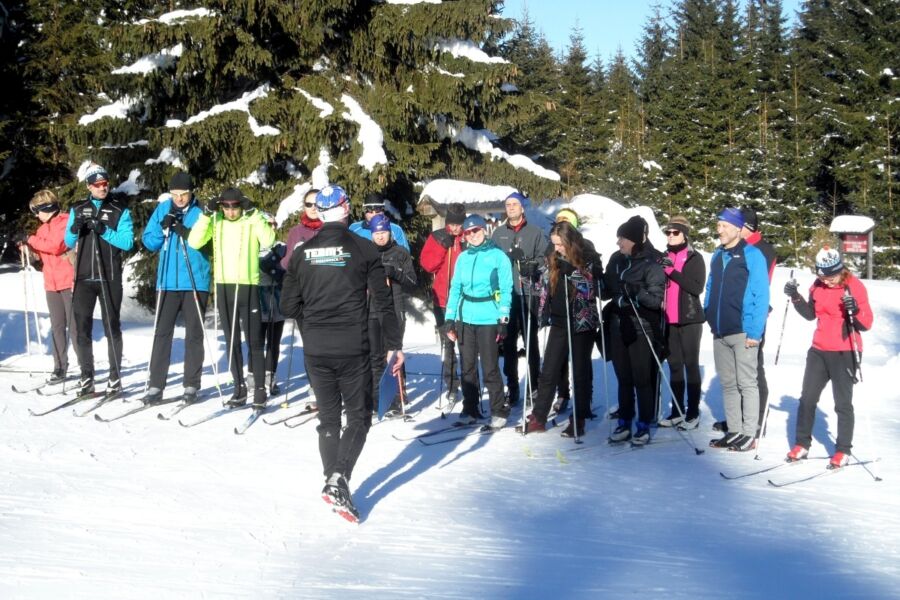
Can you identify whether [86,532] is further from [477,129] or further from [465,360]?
[477,129]

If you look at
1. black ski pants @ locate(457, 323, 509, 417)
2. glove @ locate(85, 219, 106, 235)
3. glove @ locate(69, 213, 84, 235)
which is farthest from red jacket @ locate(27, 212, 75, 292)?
black ski pants @ locate(457, 323, 509, 417)

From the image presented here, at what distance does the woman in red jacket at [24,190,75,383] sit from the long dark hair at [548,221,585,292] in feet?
17.1

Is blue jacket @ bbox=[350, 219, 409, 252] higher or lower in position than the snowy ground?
higher

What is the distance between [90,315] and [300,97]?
9.35 meters

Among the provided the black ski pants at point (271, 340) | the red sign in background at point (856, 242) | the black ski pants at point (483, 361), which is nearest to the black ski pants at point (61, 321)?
the black ski pants at point (271, 340)

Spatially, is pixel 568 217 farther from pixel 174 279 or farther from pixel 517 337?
pixel 174 279

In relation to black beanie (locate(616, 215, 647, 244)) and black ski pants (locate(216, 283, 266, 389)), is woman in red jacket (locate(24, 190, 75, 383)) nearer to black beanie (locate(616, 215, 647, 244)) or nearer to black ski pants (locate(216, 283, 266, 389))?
black ski pants (locate(216, 283, 266, 389))

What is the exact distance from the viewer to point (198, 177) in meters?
18.7

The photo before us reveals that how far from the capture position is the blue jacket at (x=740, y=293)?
7918mm

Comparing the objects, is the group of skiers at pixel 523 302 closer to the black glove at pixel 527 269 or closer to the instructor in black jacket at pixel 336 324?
the black glove at pixel 527 269

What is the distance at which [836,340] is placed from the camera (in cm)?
762

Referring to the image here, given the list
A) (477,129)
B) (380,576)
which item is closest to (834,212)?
(477,129)

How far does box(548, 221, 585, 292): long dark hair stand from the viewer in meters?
8.49

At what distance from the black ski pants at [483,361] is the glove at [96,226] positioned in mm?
3646
